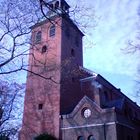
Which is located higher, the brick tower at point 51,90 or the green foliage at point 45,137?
the brick tower at point 51,90

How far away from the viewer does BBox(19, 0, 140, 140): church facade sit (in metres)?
26.6

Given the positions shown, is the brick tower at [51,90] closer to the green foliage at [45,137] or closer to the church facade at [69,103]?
the church facade at [69,103]

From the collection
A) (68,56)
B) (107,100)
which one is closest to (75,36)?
(68,56)

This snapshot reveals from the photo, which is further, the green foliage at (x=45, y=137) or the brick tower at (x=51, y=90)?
the brick tower at (x=51, y=90)

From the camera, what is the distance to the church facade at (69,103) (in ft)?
87.3

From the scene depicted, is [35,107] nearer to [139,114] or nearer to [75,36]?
[75,36]

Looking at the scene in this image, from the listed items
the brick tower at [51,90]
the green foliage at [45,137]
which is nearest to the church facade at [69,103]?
the brick tower at [51,90]

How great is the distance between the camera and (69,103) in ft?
100

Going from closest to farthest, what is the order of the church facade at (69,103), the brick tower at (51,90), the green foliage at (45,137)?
the green foliage at (45,137) < the church facade at (69,103) < the brick tower at (51,90)

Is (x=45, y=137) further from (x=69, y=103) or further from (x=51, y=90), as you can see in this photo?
(x=51, y=90)

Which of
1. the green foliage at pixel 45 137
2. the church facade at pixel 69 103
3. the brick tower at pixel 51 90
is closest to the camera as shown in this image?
the green foliage at pixel 45 137

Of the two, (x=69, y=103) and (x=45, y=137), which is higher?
(x=69, y=103)

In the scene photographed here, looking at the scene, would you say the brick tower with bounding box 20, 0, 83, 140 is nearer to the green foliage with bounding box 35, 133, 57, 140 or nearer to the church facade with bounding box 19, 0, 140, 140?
the church facade with bounding box 19, 0, 140, 140

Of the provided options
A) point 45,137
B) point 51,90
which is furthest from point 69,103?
point 45,137
